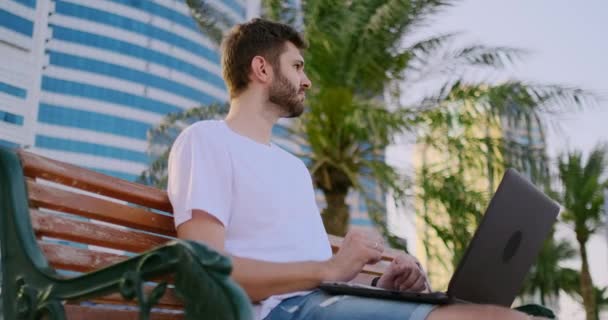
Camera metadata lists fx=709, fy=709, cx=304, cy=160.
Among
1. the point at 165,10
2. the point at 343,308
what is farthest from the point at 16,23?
the point at 165,10

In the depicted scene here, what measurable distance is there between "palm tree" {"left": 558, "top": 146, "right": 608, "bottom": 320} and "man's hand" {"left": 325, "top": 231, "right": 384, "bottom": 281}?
46.8 feet

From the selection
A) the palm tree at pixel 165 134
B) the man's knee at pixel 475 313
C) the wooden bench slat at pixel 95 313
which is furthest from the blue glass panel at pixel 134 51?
the man's knee at pixel 475 313

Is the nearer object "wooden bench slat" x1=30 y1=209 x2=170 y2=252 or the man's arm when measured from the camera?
"wooden bench slat" x1=30 y1=209 x2=170 y2=252

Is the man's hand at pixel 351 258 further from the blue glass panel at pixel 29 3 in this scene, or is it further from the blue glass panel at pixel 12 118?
the blue glass panel at pixel 29 3

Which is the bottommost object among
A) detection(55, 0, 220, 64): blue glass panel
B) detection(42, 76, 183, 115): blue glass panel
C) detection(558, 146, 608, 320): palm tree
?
detection(558, 146, 608, 320): palm tree

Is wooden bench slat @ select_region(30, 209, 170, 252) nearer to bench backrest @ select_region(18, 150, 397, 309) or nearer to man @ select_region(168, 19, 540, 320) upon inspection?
bench backrest @ select_region(18, 150, 397, 309)

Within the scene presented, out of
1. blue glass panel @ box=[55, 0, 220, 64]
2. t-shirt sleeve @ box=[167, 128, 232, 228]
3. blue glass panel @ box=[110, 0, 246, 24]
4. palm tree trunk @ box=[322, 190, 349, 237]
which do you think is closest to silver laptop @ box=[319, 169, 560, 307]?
t-shirt sleeve @ box=[167, 128, 232, 228]

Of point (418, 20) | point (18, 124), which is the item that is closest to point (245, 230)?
point (18, 124)

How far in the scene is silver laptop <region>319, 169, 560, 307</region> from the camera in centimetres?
171

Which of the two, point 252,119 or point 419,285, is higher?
point 252,119

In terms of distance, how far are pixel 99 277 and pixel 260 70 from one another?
1.21m

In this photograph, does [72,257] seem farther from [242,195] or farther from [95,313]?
[242,195]

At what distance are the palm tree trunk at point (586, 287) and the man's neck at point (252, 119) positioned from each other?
750 inches

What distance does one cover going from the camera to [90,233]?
A: 1753 millimetres
